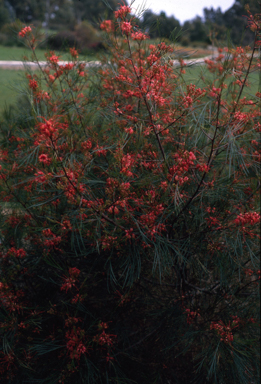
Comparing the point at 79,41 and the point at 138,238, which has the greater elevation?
the point at 79,41

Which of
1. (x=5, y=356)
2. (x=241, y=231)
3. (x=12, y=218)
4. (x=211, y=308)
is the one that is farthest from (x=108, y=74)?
(x=5, y=356)

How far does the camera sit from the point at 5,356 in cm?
147

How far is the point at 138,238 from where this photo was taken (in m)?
1.42

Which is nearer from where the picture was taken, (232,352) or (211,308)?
(232,352)

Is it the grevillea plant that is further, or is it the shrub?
the shrub

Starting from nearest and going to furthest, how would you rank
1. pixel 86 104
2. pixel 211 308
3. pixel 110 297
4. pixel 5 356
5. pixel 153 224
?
pixel 153 224, pixel 5 356, pixel 211 308, pixel 110 297, pixel 86 104

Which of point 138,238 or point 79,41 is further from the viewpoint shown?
point 79,41

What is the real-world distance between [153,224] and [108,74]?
3.57 ft

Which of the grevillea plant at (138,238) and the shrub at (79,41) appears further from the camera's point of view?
the shrub at (79,41)

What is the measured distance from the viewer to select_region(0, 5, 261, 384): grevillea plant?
1.33 metres

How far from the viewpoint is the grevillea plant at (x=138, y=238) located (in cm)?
133

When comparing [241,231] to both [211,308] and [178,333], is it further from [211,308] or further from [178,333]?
[178,333]

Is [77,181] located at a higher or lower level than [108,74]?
lower

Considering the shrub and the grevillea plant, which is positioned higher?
the shrub
